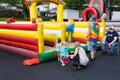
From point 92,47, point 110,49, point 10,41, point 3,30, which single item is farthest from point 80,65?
point 3,30

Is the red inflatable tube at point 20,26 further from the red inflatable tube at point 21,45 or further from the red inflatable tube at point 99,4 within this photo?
the red inflatable tube at point 99,4

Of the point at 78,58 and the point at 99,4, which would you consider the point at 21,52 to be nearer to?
the point at 78,58

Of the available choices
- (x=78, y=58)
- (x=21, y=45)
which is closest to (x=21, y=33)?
(x=21, y=45)

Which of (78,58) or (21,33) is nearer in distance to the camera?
(78,58)

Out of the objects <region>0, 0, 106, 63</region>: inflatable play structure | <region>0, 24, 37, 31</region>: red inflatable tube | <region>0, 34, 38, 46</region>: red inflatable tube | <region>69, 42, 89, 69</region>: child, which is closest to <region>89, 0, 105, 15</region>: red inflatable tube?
<region>0, 0, 106, 63</region>: inflatable play structure

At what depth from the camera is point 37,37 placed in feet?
23.9

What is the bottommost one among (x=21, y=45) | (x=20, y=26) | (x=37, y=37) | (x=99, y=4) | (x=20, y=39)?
(x=21, y=45)

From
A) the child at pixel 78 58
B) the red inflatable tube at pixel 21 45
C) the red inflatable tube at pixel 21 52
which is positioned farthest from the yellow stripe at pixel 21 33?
the child at pixel 78 58

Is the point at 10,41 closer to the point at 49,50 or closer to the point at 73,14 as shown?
the point at 49,50

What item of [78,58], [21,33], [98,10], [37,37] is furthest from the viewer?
[98,10]

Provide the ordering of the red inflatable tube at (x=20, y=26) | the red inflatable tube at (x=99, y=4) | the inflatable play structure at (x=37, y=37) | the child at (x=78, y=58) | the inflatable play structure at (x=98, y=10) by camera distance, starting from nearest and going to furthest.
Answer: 1. the child at (x=78, y=58)
2. the inflatable play structure at (x=37, y=37)
3. the red inflatable tube at (x=20, y=26)
4. the inflatable play structure at (x=98, y=10)
5. the red inflatable tube at (x=99, y=4)

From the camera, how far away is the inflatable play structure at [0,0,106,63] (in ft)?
24.1

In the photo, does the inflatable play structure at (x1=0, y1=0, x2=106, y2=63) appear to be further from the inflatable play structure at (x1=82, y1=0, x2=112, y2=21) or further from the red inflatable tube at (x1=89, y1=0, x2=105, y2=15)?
the red inflatable tube at (x1=89, y1=0, x2=105, y2=15)

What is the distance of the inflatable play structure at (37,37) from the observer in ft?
24.1
